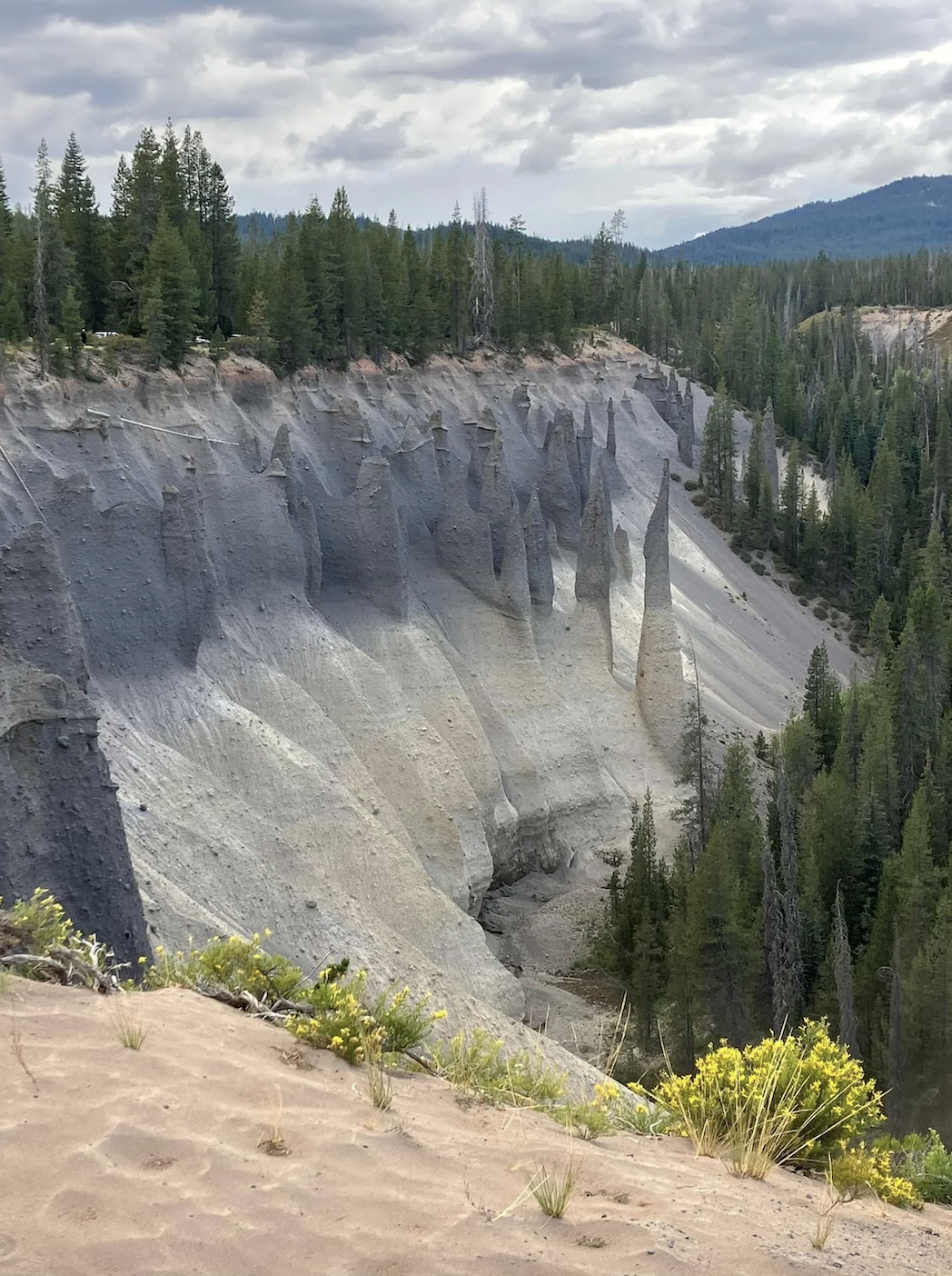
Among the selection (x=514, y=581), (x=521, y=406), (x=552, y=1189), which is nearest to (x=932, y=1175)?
(x=552, y=1189)

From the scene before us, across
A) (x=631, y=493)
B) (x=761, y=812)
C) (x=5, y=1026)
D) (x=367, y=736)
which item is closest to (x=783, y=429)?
(x=631, y=493)

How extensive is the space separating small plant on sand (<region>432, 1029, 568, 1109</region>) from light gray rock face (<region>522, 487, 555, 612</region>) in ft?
104

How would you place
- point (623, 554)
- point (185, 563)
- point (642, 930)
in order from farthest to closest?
1. point (623, 554)
2. point (642, 930)
3. point (185, 563)

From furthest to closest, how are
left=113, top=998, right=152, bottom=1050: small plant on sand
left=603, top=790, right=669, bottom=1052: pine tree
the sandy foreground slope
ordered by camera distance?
left=603, top=790, right=669, bottom=1052: pine tree < left=113, top=998, right=152, bottom=1050: small plant on sand < the sandy foreground slope

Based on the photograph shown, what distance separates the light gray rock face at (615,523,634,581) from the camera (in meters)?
47.8

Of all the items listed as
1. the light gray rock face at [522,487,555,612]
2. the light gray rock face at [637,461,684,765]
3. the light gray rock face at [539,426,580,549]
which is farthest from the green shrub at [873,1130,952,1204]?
the light gray rock face at [539,426,580,549]

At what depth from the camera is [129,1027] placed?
22.4 ft

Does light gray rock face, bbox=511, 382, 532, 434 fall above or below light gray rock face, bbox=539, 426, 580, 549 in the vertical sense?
above

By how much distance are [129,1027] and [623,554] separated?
138ft

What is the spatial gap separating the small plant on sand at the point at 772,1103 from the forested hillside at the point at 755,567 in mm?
17156

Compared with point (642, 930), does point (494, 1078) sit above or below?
above

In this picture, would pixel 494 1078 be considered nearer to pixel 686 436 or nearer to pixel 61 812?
pixel 61 812


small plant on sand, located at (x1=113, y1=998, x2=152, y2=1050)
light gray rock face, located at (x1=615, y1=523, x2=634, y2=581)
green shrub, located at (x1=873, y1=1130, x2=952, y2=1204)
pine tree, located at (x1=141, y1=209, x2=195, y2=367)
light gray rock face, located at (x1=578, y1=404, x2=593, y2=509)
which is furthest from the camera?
light gray rock face, located at (x1=578, y1=404, x2=593, y2=509)

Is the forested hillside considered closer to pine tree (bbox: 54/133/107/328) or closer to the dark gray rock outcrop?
pine tree (bbox: 54/133/107/328)
